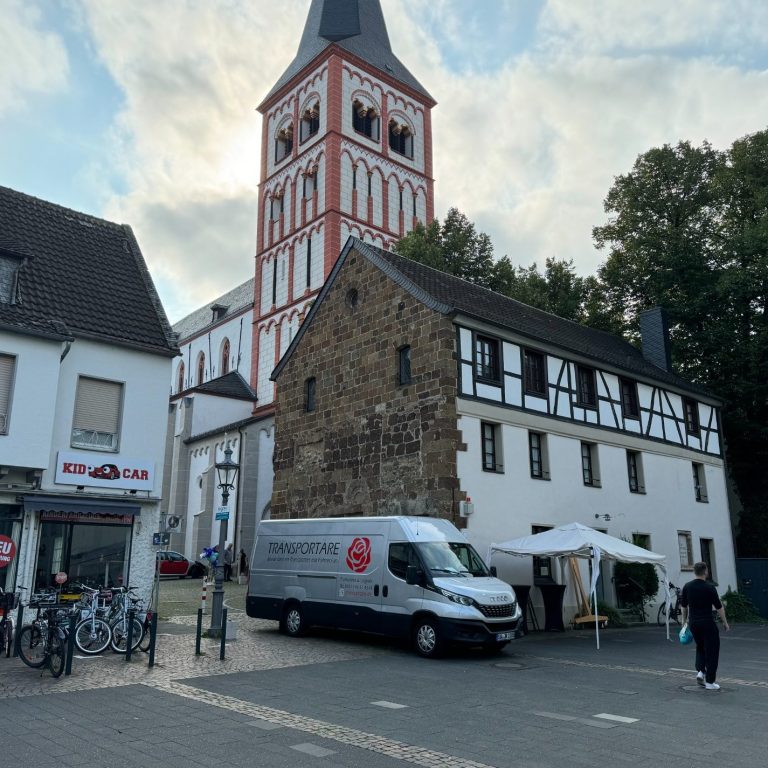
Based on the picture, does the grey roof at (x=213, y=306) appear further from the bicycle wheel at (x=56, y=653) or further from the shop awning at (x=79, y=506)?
the bicycle wheel at (x=56, y=653)

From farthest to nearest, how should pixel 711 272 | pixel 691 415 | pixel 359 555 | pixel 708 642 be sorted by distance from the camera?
pixel 711 272 → pixel 691 415 → pixel 359 555 → pixel 708 642

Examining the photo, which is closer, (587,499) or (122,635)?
(122,635)

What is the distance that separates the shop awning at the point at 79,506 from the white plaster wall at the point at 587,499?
7482 mm

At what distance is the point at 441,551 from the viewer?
46.1 feet

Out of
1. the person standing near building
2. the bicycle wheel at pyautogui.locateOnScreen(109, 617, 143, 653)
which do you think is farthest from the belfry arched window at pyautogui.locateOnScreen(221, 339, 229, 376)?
the bicycle wheel at pyautogui.locateOnScreen(109, 617, 143, 653)

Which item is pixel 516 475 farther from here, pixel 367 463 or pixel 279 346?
pixel 279 346

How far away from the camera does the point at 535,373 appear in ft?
69.1

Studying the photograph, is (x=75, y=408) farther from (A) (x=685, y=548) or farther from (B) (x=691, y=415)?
(B) (x=691, y=415)

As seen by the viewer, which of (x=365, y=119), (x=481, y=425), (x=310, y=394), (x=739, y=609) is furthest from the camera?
(x=365, y=119)

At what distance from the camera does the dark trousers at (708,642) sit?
33.1 ft

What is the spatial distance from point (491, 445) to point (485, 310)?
404 centimetres

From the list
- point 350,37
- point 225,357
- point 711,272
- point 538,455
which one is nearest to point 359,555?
point 538,455

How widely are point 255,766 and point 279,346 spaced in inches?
1498

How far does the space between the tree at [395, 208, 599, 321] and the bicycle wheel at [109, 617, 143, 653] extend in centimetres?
2289
